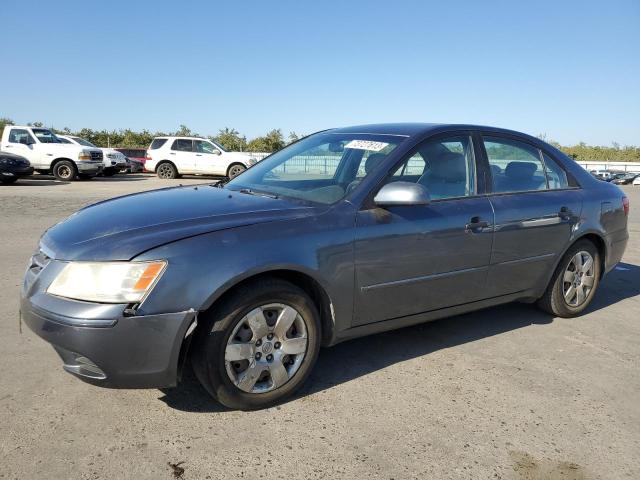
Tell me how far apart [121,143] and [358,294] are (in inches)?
1917

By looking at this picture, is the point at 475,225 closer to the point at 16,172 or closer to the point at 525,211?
the point at 525,211

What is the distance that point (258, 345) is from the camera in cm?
282

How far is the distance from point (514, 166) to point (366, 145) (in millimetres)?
1310

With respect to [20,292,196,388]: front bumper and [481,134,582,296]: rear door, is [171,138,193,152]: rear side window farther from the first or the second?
[20,292,196,388]: front bumper

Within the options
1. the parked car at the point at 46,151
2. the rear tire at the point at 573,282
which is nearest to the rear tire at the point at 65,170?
the parked car at the point at 46,151

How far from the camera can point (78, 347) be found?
2.46m

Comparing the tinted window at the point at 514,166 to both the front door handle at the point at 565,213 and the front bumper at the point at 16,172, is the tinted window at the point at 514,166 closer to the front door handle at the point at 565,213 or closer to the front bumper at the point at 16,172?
the front door handle at the point at 565,213

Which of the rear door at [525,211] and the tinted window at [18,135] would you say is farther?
the tinted window at [18,135]

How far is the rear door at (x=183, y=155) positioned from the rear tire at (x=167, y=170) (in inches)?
11.3

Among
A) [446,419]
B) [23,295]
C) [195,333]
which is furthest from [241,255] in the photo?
[446,419]

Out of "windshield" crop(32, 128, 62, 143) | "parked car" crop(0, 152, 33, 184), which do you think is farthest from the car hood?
"windshield" crop(32, 128, 62, 143)

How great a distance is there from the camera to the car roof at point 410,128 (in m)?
Answer: 3.71

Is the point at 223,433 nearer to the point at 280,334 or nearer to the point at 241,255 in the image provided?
the point at 280,334

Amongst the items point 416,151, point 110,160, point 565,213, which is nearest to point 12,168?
point 110,160
